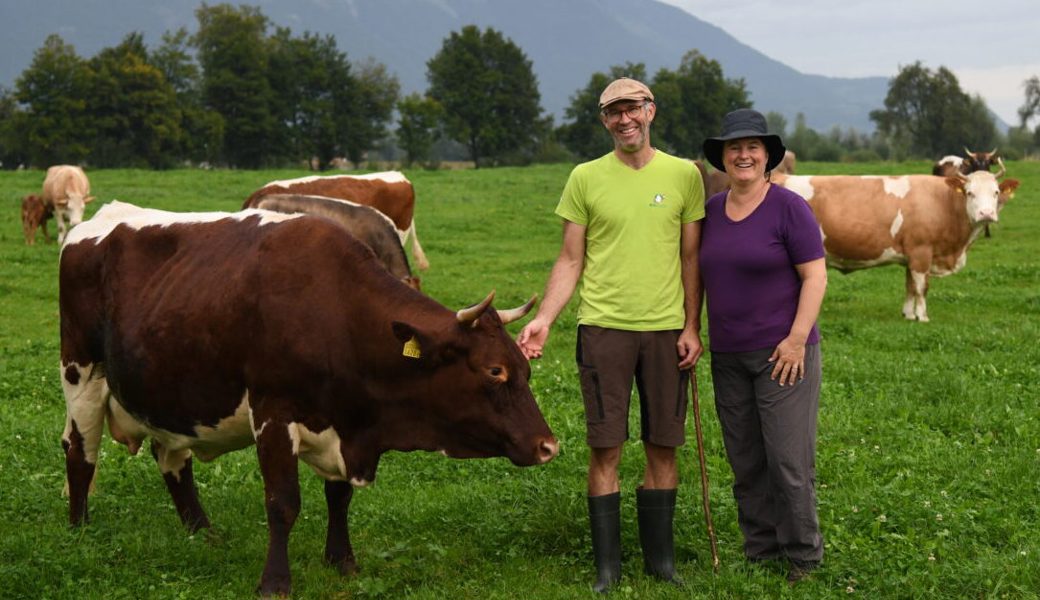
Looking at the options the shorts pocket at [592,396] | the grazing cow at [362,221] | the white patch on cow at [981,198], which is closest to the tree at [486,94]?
the white patch on cow at [981,198]

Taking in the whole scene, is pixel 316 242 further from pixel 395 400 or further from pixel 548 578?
pixel 548 578

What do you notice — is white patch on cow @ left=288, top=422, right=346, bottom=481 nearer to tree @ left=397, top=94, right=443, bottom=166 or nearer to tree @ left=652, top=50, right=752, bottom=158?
tree @ left=397, top=94, right=443, bottom=166

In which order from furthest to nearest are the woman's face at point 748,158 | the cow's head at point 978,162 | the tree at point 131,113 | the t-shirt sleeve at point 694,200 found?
the tree at point 131,113 → the cow's head at point 978,162 → the t-shirt sleeve at point 694,200 → the woman's face at point 748,158

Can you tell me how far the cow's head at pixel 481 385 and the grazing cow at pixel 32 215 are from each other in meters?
20.4

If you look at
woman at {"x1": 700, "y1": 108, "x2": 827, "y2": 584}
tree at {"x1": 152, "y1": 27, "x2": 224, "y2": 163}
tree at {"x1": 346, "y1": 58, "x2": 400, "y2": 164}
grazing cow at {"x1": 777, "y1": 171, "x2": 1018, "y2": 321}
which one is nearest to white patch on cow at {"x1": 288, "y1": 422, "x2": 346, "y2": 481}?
woman at {"x1": 700, "y1": 108, "x2": 827, "y2": 584}

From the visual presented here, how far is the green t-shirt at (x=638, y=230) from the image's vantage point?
5.84 meters

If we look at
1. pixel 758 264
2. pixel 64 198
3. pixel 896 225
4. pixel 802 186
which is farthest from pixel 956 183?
pixel 64 198

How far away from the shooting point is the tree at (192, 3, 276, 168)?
7694 cm

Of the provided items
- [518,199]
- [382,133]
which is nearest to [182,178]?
[518,199]

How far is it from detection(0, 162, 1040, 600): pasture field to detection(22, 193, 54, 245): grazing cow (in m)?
12.0

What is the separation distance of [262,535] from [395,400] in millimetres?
1778

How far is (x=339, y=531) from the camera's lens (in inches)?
248

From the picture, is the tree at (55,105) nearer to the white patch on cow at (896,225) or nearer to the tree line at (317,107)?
the tree line at (317,107)

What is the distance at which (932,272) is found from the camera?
652 inches
